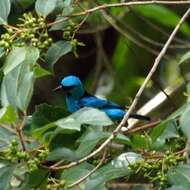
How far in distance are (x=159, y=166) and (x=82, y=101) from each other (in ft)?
4.28

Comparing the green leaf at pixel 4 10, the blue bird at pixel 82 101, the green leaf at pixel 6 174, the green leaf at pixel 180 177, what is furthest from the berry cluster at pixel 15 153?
the blue bird at pixel 82 101

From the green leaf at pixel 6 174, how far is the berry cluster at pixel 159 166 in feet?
1.25

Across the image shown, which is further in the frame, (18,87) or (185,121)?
(18,87)

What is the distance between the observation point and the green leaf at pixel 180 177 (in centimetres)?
251

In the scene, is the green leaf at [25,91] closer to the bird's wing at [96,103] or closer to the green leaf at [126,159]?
the green leaf at [126,159]

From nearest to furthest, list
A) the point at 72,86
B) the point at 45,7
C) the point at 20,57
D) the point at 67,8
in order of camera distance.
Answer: the point at 20,57 → the point at 45,7 → the point at 67,8 → the point at 72,86

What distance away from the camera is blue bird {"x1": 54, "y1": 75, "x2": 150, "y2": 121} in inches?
142

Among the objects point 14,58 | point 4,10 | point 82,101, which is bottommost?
point 82,101

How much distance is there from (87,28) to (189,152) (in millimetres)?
3341

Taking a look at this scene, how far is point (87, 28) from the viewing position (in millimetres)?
5891

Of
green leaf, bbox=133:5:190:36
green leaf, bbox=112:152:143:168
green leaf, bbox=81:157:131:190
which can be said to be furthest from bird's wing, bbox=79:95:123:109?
green leaf, bbox=133:5:190:36

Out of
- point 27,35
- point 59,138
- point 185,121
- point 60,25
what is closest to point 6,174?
point 59,138

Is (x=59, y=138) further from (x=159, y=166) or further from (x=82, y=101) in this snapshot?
(x=82, y=101)

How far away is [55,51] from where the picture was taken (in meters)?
2.95
